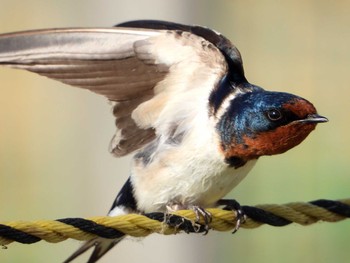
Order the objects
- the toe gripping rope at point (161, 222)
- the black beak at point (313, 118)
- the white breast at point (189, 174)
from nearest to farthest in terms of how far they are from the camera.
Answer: the toe gripping rope at point (161, 222), the black beak at point (313, 118), the white breast at point (189, 174)

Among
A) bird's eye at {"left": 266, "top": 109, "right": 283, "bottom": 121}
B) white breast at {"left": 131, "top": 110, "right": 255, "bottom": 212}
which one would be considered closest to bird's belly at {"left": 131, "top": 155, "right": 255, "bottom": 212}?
white breast at {"left": 131, "top": 110, "right": 255, "bottom": 212}

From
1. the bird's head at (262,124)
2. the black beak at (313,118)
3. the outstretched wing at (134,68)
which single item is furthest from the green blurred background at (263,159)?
the black beak at (313,118)

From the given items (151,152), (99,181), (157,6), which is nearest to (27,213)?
(99,181)

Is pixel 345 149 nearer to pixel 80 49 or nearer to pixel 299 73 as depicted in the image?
pixel 299 73

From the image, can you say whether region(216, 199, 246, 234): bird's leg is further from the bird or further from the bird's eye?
the bird's eye

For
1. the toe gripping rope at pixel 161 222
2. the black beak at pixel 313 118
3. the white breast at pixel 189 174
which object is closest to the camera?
the toe gripping rope at pixel 161 222

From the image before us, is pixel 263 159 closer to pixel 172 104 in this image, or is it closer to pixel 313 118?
pixel 172 104

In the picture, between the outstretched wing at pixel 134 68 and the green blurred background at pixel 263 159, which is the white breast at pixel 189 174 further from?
the green blurred background at pixel 263 159
